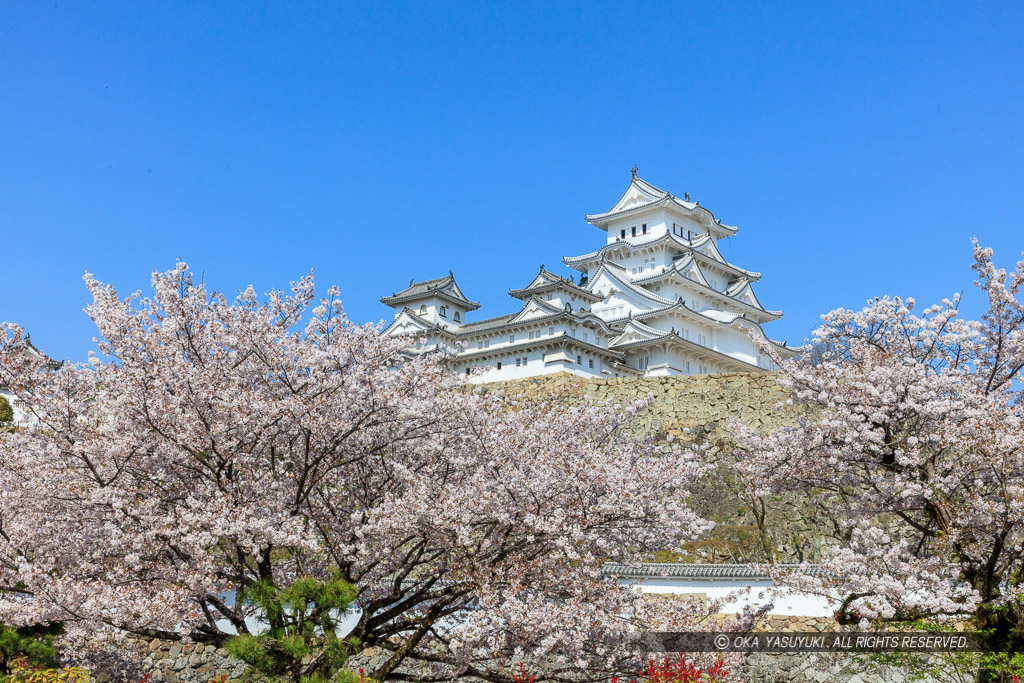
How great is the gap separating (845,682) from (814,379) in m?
4.43

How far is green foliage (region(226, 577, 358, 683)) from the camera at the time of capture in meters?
6.57

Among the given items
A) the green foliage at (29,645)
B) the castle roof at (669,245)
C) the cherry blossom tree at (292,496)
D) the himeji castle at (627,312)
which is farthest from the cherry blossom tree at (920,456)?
the castle roof at (669,245)

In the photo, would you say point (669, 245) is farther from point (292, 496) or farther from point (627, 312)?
point (292, 496)

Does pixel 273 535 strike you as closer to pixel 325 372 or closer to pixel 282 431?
pixel 282 431

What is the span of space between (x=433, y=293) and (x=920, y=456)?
28.7 m

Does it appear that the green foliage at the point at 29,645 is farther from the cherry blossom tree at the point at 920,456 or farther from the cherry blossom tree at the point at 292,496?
the cherry blossom tree at the point at 920,456

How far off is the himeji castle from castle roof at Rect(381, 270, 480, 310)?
55 millimetres

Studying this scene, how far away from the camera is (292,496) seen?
7562mm

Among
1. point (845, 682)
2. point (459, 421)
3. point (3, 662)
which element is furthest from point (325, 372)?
point (845, 682)

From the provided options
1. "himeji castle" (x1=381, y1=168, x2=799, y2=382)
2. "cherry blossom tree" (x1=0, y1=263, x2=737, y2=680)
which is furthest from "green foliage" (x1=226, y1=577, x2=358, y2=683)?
"himeji castle" (x1=381, y1=168, x2=799, y2=382)

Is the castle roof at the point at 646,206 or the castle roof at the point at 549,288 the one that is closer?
the castle roof at the point at 549,288

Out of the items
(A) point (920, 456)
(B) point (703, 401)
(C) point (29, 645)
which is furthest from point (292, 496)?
(B) point (703, 401)

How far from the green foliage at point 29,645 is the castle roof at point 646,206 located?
112 feet

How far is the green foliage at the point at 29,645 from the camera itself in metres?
7.66
